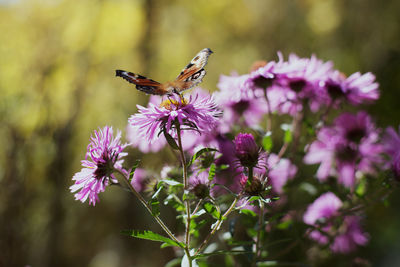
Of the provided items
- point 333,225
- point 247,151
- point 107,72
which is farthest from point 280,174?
point 107,72

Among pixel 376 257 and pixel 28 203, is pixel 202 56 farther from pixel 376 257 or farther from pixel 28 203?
pixel 376 257

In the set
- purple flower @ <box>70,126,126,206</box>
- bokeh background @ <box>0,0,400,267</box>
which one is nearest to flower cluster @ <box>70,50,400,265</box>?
purple flower @ <box>70,126,126,206</box>

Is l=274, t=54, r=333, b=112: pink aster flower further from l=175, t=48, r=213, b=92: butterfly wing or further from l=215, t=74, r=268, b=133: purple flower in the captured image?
l=175, t=48, r=213, b=92: butterfly wing

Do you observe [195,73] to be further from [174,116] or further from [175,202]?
[175,202]

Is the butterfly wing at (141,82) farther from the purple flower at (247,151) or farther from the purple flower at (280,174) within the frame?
the purple flower at (280,174)

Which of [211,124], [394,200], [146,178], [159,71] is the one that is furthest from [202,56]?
[159,71]

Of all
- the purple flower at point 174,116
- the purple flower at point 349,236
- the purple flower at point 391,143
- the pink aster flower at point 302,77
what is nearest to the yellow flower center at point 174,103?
the purple flower at point 174,116
